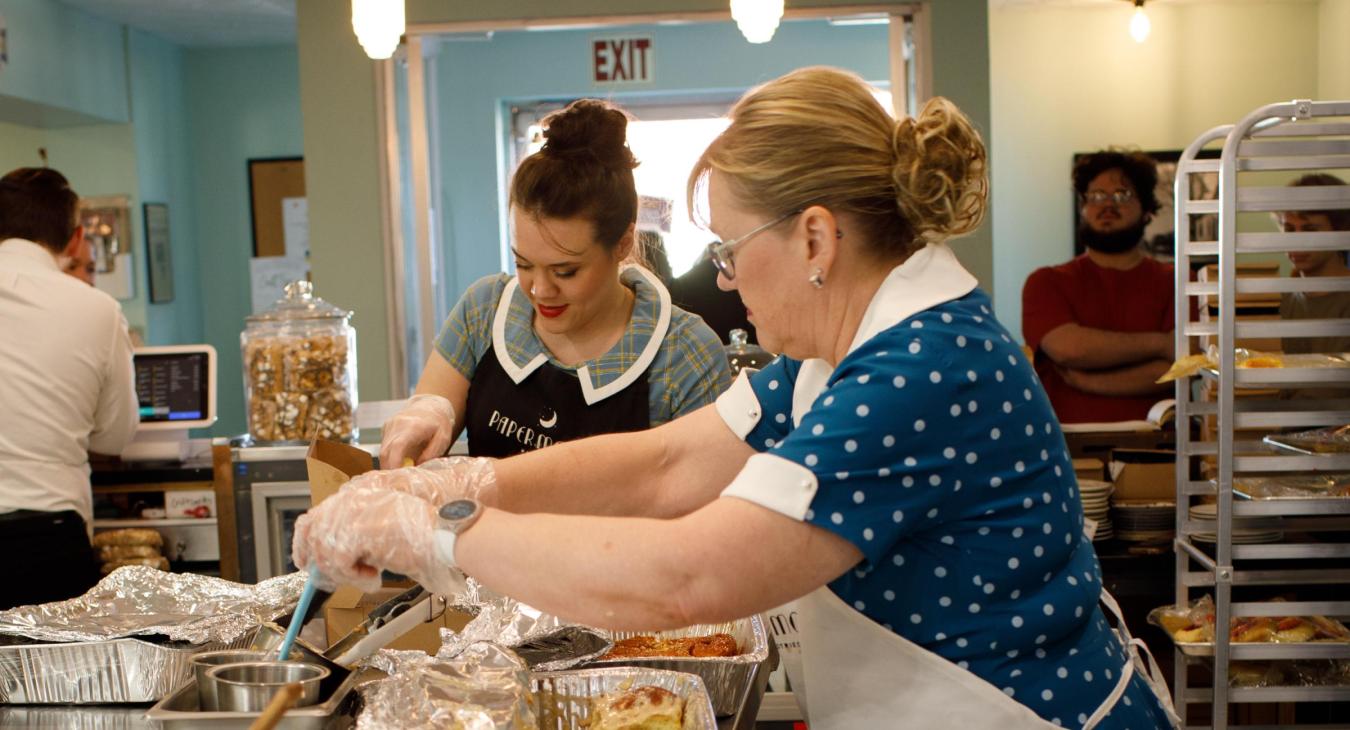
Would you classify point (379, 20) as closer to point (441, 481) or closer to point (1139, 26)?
point (441, 481)

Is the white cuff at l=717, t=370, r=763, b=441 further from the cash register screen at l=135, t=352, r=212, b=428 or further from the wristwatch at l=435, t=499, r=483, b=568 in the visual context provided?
the cash register screen at l=135, t=352, r=212, b=428

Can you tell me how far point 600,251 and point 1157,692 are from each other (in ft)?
3.89

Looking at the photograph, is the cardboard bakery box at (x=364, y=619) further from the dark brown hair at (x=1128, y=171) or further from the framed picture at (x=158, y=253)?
the framed picture at (x=158, y=253)

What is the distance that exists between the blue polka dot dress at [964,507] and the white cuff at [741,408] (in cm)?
33

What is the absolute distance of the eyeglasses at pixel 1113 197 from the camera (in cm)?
437

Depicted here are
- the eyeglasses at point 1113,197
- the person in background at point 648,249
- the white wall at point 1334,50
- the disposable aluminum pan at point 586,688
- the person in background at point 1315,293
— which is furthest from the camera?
the white wall at point 1334,50

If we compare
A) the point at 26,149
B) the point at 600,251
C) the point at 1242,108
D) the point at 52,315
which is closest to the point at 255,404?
the point at 52,315

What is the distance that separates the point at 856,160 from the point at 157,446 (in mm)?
3007

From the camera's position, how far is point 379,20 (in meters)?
3.29

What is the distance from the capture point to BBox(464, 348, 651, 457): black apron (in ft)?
7.36

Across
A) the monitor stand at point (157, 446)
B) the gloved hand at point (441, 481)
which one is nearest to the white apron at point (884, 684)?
the gloved hand at point (441, 481)

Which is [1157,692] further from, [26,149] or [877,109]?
[26,149]

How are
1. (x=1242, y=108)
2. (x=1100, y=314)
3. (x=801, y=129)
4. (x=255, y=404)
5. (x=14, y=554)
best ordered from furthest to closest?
(x=1242, y=108)
(x=1100, y=314)
(x=255, y=404)
(x=14, y=554)
(x=801, y=129)

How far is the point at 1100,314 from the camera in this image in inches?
172
